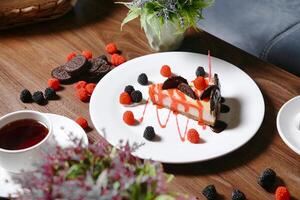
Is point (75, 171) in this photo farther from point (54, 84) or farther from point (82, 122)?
point (54, 84)

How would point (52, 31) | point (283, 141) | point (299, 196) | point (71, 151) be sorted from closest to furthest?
1. point (71, 151)
2. point (299, 196)
3. point (283, 141)
4. point (52, 31)

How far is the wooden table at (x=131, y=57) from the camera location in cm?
111

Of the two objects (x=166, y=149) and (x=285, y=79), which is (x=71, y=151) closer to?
(x=166, y=149)

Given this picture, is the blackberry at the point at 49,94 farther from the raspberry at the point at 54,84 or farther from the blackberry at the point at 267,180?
the blackberry at the point at 267,180

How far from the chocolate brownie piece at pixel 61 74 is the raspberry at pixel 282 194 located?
0.67 meters

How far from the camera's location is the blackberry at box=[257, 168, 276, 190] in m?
1.08

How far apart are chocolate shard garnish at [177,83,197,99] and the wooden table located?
0.20m

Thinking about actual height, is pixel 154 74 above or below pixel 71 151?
below

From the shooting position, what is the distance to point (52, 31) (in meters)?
1.60

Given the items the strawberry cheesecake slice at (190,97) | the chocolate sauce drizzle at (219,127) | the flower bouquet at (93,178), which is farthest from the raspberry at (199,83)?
the flower bouquet at (93,178)

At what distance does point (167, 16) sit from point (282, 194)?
61 centimetres

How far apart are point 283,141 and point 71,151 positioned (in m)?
0.67

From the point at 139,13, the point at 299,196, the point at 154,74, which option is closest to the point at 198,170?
the point at 299,196

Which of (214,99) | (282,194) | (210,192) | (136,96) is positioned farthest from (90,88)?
(282,194)
